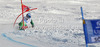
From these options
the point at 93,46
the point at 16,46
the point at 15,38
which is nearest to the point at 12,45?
the point at 16,46

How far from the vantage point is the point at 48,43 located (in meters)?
7.07

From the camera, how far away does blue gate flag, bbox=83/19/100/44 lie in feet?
17.2

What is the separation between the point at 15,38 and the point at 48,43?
1239 millimetres

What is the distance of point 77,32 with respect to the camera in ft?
28.3

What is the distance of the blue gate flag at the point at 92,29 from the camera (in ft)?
17.2

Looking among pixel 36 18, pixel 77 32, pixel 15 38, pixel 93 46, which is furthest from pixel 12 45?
pixel 36 18

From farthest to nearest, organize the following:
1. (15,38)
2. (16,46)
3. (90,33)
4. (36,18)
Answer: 1. (36,18)
2. (15,38)
3. (16,46)
4. (90,33)

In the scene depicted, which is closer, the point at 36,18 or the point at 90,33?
the point at 90,33

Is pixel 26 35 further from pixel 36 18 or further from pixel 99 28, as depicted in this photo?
pixel 36 18

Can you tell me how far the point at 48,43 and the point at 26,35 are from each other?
4.26 ft

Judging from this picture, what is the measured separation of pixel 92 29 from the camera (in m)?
5.24

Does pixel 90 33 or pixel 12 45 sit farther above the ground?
pixel 90 33

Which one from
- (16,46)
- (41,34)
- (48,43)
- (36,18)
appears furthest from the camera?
(36,18)

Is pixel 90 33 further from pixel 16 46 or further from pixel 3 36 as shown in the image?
pixel 3 36
